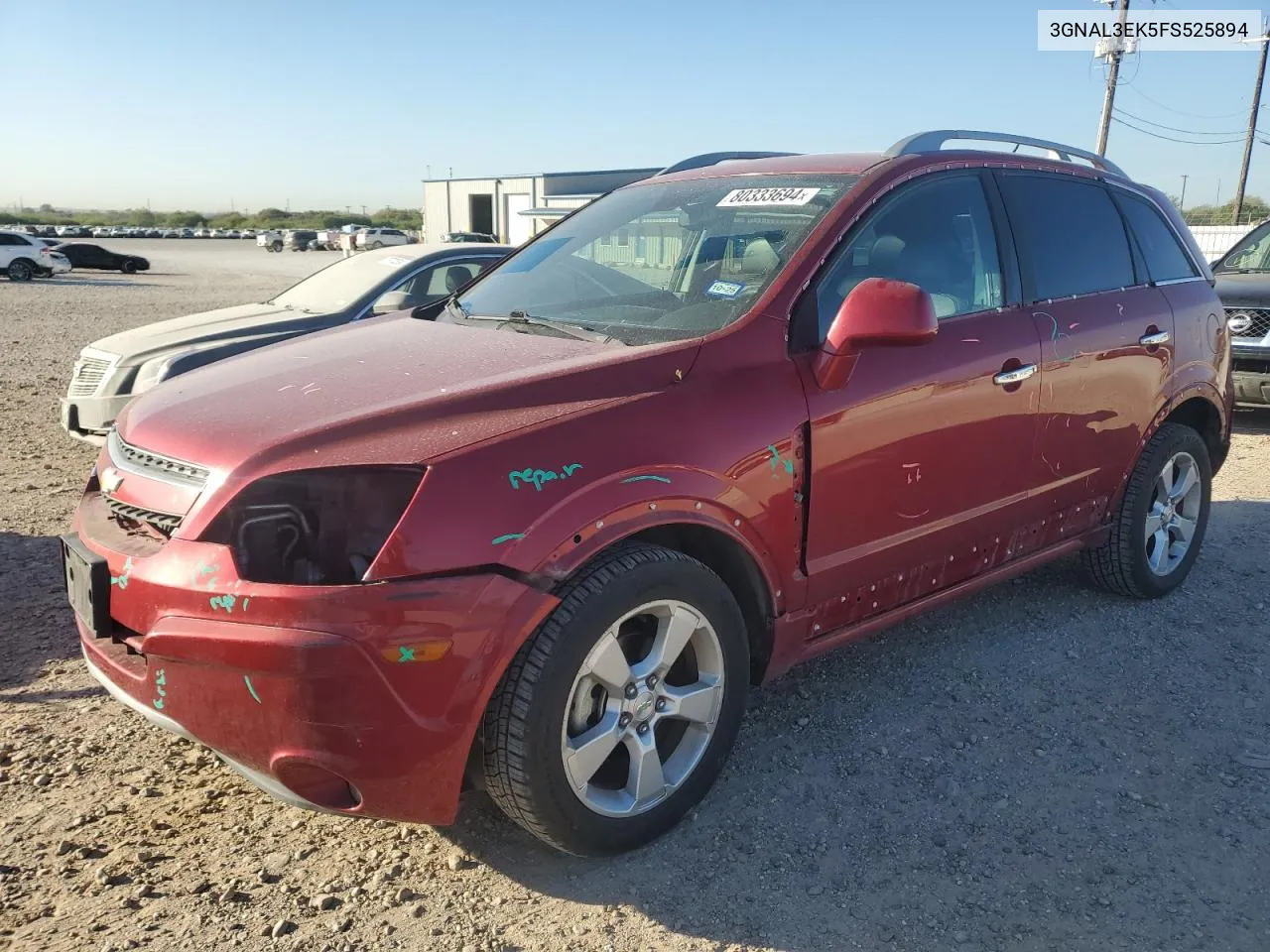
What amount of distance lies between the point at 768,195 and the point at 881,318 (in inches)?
33.6

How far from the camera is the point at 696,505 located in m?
2.77

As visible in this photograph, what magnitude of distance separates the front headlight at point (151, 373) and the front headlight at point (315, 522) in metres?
4.73

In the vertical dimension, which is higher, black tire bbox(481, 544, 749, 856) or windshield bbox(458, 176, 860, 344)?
windshield bbox(458, 176, 860, 344)

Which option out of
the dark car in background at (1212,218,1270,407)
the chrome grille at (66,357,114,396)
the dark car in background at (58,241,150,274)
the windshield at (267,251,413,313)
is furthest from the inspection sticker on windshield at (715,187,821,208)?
the dark car in background at (58,241,150,274)

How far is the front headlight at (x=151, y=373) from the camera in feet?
21.9

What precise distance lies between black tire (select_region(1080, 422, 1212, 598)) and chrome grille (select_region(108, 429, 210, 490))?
3.78 metres

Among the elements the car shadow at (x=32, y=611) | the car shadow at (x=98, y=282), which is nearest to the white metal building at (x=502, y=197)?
the car shadow at (x=98, y=282)

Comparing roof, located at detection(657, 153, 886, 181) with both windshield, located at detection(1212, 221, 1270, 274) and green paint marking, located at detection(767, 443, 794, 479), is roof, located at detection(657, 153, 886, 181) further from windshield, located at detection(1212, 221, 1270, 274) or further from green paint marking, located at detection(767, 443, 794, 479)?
windshield, located at detection(1212, 221, 1270, 274)

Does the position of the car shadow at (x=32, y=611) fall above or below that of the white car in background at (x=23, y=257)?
below

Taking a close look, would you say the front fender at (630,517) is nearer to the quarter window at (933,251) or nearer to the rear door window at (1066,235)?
the quarter window at (933,251)

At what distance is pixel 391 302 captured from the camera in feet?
23.9

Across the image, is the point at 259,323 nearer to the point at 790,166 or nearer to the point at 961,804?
the point at 790,166

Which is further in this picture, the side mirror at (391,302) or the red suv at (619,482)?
the side mirror at (391,302)

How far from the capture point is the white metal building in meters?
40.5
